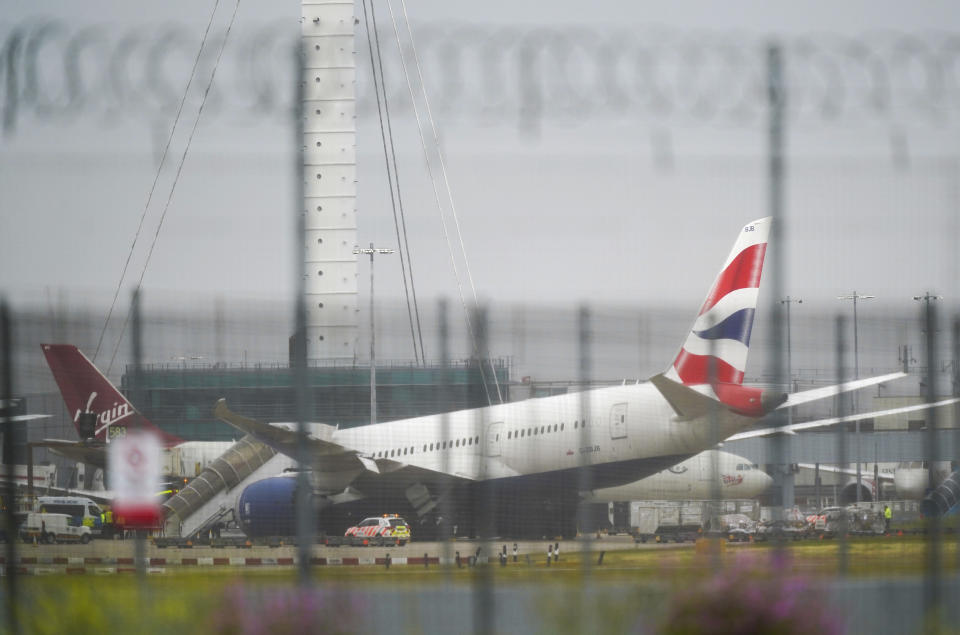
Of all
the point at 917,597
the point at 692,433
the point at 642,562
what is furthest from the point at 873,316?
the point at 642,562

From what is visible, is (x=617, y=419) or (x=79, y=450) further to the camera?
(x=617, y=419)

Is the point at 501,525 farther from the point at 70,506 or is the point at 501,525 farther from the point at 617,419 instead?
the point at 70,506

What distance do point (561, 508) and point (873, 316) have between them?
287 centimetres

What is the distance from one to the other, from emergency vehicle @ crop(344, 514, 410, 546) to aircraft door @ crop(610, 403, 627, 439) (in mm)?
1931

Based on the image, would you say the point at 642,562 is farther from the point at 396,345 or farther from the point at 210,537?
the point at 210,537

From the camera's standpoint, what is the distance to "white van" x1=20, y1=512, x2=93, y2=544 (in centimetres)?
879

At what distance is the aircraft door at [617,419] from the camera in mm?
10820

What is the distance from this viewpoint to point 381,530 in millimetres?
11516

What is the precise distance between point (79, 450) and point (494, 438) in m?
3.24

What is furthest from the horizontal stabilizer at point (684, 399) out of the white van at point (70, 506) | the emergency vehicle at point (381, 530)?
the white van at point (70, 506)

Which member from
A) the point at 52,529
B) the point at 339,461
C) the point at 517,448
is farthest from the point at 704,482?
the point at 52,529

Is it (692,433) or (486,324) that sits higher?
(486,324)

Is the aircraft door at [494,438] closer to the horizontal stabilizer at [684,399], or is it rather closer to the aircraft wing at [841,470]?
the horizontal stabilizer at [684,399]

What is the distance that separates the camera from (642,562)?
7.60 metres
